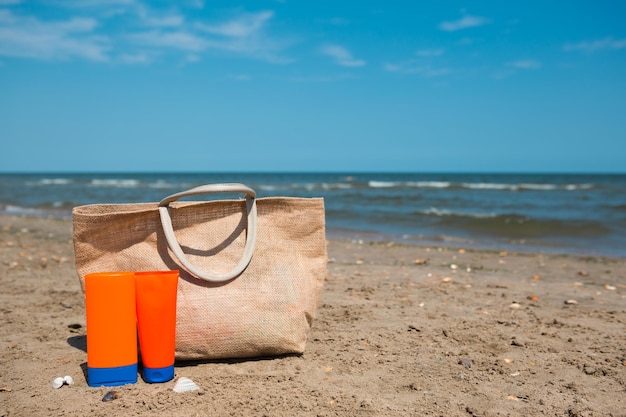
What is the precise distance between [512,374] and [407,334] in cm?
79

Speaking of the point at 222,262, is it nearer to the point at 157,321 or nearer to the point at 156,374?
the point at 157,321

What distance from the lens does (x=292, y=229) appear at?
3.12m

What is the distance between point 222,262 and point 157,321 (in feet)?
1.66

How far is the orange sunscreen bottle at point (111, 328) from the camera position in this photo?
8.20 ft

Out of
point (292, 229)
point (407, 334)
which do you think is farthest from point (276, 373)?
point (407, 334)

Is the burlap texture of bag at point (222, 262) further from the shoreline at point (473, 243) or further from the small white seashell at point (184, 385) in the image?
the shoreline at point (473, 243)

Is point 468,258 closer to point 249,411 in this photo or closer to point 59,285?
point 59,285

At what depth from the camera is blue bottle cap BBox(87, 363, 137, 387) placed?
259 cm

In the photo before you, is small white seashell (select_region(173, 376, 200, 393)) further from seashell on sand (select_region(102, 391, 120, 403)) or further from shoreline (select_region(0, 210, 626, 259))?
shoreline (select_region(0, 210, 626, 259))

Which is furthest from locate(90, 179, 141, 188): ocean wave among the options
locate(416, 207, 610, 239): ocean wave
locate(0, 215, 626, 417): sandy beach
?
locate(0, 215, 626, 417): sandy beach

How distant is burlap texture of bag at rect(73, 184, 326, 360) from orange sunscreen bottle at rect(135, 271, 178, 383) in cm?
18

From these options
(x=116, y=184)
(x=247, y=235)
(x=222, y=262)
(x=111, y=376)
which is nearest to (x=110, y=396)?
(x=111, y=376)

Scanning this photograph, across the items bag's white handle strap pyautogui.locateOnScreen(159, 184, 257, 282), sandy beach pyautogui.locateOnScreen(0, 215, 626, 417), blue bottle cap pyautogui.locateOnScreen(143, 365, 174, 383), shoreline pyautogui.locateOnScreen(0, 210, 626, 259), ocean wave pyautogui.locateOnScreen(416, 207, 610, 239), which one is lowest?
shoreline pyautogui.locateOnScreen(0, 210, 626, 259)

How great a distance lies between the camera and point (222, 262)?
2955 millimetres
